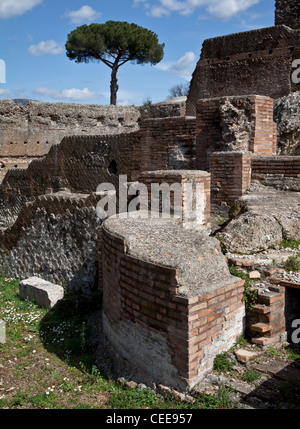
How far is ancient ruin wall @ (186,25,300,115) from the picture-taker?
37.4 feet

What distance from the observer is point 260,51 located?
1184cm

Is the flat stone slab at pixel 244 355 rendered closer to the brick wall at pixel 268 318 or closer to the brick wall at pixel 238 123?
the brick wall at pixel 268 318

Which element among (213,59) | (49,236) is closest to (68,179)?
(49,236)

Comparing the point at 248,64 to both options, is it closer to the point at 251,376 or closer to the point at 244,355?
the point at 244,355

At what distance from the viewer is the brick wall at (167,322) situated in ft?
9.77

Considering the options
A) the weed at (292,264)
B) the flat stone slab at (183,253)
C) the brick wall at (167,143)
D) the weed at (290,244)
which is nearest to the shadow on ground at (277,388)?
the flat stone slab at (183,253)

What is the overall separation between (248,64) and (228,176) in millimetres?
7276

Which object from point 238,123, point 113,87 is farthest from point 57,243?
point 113,87

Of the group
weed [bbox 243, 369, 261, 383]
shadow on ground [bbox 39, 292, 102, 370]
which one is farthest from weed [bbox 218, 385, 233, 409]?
shadow on ground [bbox 39, 292, 102, 370]

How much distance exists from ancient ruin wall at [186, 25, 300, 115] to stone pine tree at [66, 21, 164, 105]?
9.61 metres

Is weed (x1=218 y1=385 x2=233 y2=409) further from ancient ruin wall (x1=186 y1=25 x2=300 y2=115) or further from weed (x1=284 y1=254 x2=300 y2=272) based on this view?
ancient ruin wall (x1=186 y1=25 x2=300 y2=115)
